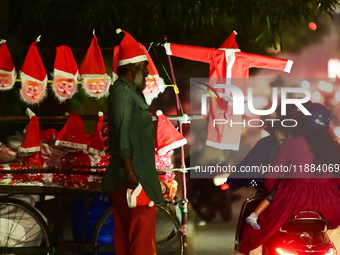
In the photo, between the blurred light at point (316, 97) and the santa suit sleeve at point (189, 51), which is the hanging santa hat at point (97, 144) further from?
the blurred light at point (316, 97)

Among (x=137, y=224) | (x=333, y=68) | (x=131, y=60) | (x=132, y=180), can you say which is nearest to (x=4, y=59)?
(x=131, y=60)

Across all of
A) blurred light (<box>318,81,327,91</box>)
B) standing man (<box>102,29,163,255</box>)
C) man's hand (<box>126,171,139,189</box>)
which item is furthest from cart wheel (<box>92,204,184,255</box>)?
blurred light (<box>318,81,327,91</box>)

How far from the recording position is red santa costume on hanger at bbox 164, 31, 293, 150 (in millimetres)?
4121

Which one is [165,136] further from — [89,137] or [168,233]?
[168,233]

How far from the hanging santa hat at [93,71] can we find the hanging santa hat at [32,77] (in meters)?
0.42

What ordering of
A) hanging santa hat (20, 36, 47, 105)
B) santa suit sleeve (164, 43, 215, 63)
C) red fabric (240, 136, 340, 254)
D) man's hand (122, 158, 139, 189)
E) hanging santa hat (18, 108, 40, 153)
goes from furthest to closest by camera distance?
santa suit sleeve (164, 43, 215, 63)
hanging santa hat (20, 36, 47, 105)
hanging santa hat (18, 108, 40, 153)
red fabric (240, 136, 340, 254)
man's hand (122, 158, 139, 189)

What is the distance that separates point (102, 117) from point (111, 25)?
4.35ft

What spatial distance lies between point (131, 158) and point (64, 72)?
1.57 m

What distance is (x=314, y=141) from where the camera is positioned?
3.26 metres

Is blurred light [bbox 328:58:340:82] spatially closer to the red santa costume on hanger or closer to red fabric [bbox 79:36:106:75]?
the red santa costume on hanger

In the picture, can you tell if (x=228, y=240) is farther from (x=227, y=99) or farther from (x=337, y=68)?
(x=337, y=68)

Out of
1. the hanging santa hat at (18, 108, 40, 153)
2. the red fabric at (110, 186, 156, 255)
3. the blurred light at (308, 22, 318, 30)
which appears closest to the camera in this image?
the red fabric at (110, 186, 156, 255)

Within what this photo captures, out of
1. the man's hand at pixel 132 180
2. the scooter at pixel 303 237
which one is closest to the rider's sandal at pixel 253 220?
the scooter at pixel 303 237

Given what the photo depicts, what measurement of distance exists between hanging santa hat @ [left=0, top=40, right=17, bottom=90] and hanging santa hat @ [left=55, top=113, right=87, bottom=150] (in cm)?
80
